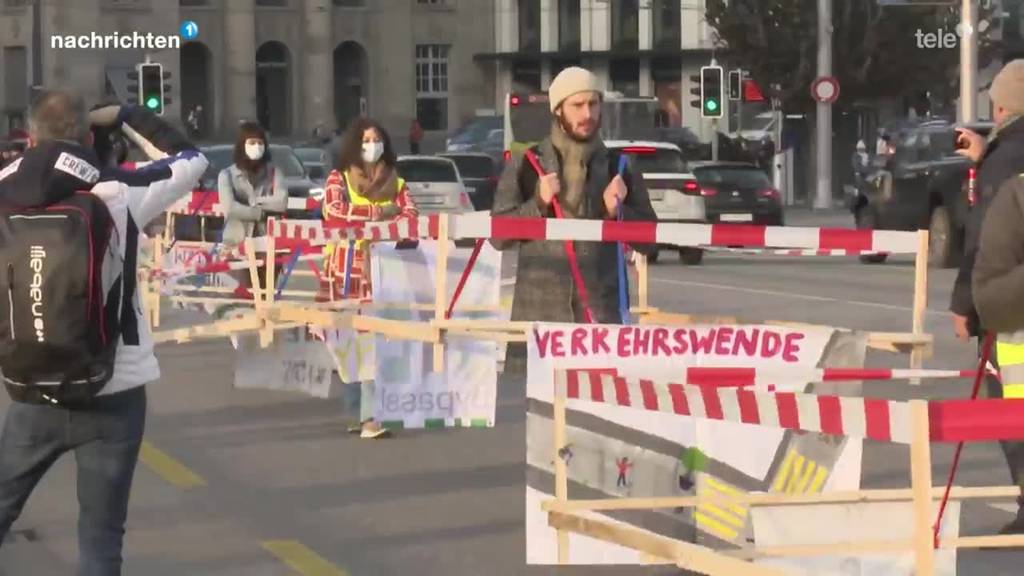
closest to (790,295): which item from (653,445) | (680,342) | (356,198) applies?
(356,198)

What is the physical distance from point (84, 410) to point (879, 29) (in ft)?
146

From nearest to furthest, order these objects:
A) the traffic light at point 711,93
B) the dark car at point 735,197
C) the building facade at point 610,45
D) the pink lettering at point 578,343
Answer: the pink lettering at point 578,343, the dark car at point 735,197, the traffic light at point 711,93, the building facade at point 610,45

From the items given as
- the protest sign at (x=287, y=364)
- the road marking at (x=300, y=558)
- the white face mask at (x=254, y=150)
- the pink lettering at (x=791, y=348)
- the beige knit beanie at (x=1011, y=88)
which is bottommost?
the road marking at (x=300, y=558)

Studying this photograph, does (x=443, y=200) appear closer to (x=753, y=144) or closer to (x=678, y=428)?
(x=753, y=144)

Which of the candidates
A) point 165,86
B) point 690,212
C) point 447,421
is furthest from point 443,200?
point 447,421

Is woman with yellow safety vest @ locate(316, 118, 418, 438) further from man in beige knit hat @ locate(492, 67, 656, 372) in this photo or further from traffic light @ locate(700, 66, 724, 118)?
traffic light @ locate(700, 66, 724, 118)

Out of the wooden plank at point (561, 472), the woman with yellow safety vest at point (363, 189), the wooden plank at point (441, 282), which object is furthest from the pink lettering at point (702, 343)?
the woman with yellow safety vest at point (363, 189)

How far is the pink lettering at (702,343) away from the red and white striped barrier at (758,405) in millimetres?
848

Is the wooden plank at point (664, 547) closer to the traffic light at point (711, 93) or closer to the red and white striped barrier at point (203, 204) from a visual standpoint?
the red and white striped barrier at point (203, 204)

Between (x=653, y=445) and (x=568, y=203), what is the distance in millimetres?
2050


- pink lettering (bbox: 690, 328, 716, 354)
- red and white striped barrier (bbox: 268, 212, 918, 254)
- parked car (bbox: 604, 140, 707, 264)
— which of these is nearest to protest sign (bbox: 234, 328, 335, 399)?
red and white striped barrier (bbox: 268, 212, 918, 254)

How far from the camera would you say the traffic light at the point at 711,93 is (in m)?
45.8

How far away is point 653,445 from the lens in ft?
24.9

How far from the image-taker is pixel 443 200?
38375 mm
